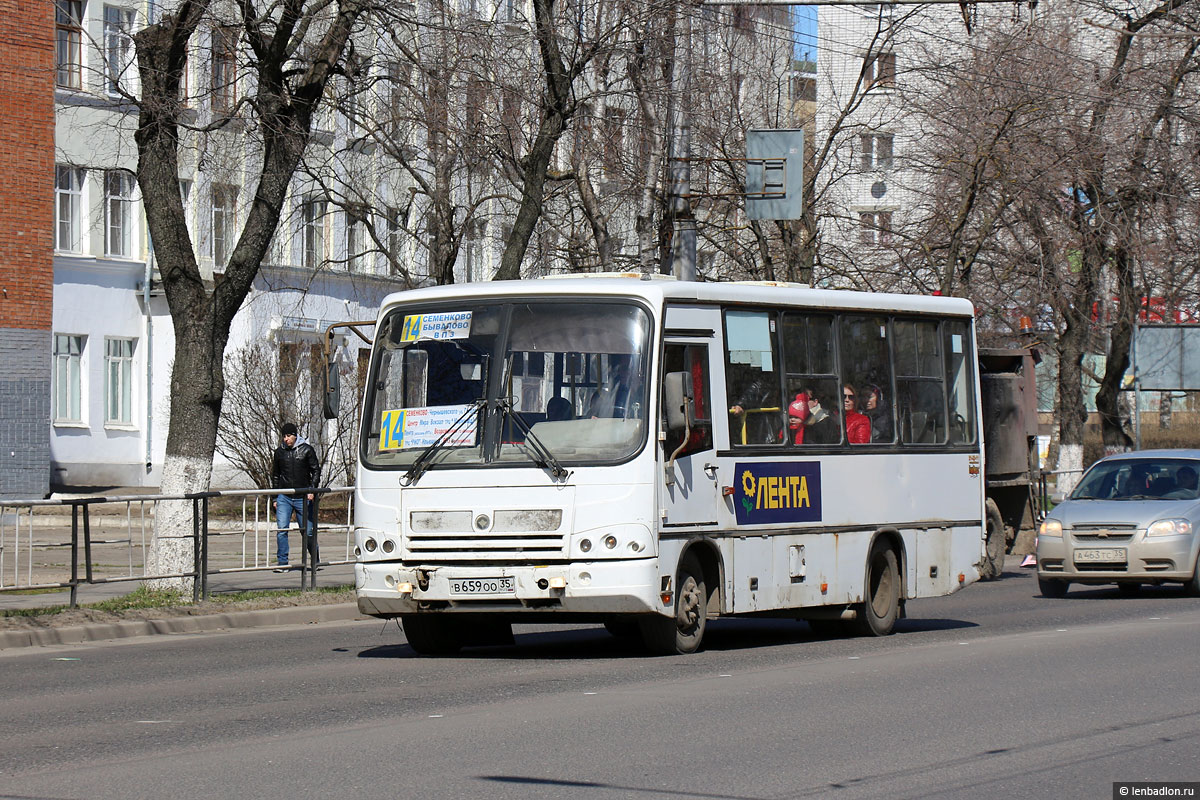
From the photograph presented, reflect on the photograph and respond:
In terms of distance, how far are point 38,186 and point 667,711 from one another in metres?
24.2

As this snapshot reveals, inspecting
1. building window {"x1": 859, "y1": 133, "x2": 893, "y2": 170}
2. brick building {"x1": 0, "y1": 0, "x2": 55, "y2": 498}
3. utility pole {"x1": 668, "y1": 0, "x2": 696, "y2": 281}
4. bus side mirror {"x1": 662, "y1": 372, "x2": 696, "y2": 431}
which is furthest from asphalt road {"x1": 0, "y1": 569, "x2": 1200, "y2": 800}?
building window {"x1": 859, "y1": 133, "x2": 893, "y2": 170}

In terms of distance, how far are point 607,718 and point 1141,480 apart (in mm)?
12809

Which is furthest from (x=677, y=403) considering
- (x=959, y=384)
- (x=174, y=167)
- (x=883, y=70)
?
(x=883, y=70)

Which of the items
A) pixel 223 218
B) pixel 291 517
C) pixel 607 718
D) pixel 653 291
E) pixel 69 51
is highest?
pixel 69 51

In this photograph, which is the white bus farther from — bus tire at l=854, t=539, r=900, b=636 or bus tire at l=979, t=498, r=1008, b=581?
bus tire at l=979, t=498, r=1008, b=581

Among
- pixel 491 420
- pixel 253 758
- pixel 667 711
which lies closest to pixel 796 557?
pixel 491 420

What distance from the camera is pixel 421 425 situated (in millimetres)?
13078

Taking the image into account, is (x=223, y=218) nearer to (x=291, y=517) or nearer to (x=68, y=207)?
(x=291, y=517)

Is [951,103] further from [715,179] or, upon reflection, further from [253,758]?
[253,758]

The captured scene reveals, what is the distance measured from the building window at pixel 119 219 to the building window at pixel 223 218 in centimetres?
199

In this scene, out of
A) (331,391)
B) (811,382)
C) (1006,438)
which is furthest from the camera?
(1006,438)

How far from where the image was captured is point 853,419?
14992 millimetres

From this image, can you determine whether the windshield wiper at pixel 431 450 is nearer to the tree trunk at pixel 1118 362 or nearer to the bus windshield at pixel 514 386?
the bus windshield at pixel 514 386

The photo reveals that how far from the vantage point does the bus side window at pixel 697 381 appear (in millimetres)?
12977
